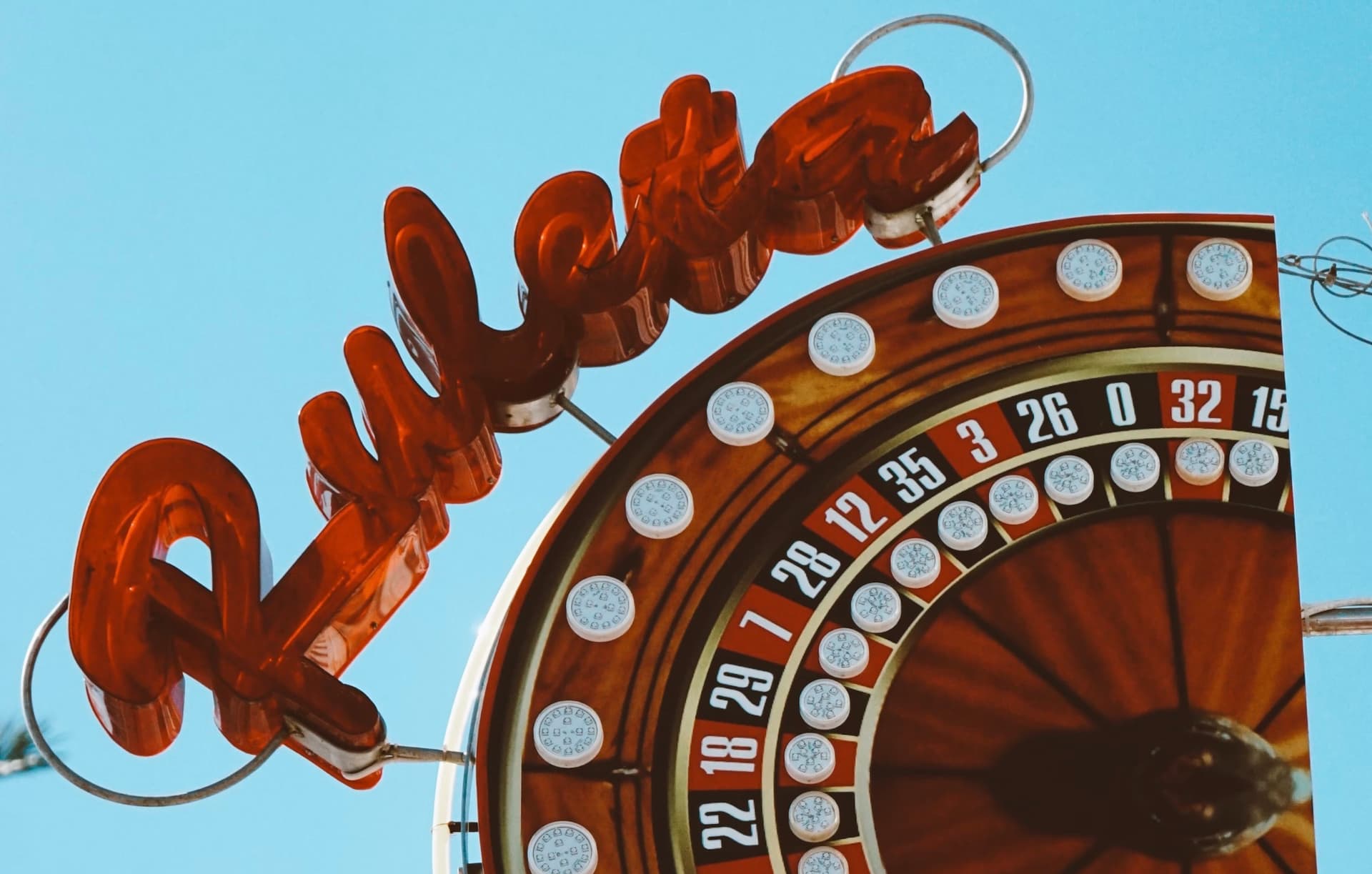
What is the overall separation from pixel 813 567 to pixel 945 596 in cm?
54

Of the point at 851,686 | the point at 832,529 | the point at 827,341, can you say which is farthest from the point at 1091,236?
the point at 851,686

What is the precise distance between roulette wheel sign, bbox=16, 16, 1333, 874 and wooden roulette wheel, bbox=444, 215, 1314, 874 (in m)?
0.01

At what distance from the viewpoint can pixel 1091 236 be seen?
22.6ft

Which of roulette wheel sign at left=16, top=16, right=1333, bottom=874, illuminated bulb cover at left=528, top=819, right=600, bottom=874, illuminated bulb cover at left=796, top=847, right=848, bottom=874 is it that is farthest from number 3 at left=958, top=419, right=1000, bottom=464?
illuminated bulb cover at left=528, top=819, right=600, bottom=874

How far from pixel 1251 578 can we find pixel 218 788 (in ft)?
13.6

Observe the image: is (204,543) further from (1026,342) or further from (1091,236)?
(1091,236)

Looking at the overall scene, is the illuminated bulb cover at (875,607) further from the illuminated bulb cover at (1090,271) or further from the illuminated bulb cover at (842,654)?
the illuminated bulb cover at (1090,271)

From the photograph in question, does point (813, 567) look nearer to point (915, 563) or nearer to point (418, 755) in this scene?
point (915, 563)

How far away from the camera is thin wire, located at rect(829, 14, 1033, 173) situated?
24.1 ft

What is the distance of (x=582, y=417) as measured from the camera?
23.4ft

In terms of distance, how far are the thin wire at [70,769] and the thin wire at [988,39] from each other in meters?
3.95

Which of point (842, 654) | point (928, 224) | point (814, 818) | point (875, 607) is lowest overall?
point (814, 818)

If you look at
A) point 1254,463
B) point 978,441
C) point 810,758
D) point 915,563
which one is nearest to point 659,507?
point 915,563

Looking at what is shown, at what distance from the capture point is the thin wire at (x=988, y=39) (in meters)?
7.34
